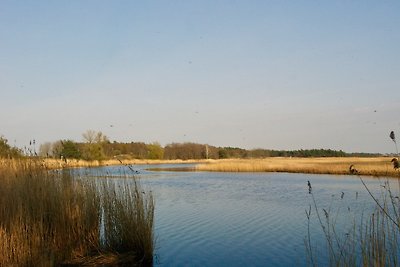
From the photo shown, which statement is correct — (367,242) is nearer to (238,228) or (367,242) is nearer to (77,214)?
(238,228)

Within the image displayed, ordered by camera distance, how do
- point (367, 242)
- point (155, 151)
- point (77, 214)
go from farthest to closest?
point (155, 151) → point (367, 242) → point (77, 214)

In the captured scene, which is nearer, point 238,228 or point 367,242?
point 367,242

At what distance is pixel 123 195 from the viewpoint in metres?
6.98

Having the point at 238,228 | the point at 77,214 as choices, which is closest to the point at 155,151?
the point at 238,228

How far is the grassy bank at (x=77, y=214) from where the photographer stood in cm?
595

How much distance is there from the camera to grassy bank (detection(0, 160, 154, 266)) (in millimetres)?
5949

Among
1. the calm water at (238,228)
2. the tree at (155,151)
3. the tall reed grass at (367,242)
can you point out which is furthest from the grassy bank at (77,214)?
the tree at (155,151)

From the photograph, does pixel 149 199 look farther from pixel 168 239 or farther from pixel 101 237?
pixel 168 239

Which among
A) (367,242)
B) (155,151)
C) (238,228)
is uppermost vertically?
(155,151)

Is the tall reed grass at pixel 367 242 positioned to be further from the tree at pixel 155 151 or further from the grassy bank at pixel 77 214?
the tree at pixel 155 151

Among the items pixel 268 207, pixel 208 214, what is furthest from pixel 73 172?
pixel 268 207

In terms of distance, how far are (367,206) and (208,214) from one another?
19.7ft

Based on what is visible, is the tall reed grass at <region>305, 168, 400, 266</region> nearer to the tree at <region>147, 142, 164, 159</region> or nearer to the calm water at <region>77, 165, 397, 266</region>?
the calm water at <region>77, 165, 397, 266</region>

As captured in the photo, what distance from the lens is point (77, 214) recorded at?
21.8 feet
